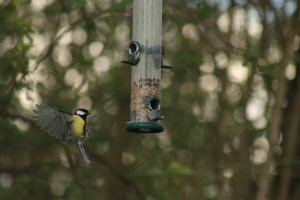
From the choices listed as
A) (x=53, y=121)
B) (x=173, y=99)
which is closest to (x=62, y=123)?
(x=53, y=121)

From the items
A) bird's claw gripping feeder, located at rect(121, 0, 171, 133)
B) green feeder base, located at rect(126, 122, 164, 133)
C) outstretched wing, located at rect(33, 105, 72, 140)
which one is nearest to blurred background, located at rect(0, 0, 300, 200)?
bird's claw gripping feeder, located at rect(121, 0, 171, 133)

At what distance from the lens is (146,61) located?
759cm

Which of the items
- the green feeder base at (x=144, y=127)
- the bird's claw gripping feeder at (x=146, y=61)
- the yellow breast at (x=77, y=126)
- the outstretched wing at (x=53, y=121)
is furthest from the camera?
the bird's claw gripping feeder at (x=146, y=61)

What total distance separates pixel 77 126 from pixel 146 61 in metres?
1.20

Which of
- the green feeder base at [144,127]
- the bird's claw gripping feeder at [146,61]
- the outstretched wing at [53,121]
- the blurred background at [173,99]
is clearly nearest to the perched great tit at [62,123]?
the outstretched wing at [53,121]

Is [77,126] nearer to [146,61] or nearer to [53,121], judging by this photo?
[53,121]

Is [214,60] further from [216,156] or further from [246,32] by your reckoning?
[216,156]

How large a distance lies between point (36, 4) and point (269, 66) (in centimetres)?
494

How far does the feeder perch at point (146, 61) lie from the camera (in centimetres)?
736

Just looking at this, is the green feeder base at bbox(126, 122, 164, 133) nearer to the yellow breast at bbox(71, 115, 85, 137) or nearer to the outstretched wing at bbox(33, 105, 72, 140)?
the yellow breast at bbox(71, 115, 85, 137)

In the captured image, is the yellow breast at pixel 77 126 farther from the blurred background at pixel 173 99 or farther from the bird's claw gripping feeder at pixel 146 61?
the blurred background at pixel 173 99

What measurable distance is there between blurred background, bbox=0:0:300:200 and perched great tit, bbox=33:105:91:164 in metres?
2.32

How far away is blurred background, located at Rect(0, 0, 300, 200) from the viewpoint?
34.6 feet

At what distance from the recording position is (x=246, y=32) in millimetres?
12859
